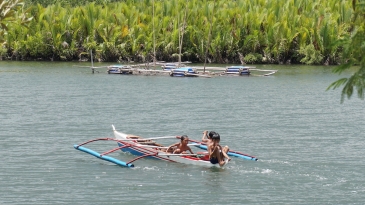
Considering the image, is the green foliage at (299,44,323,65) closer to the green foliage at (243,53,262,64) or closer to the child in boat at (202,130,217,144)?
the green foliage at (243,53,262,64)

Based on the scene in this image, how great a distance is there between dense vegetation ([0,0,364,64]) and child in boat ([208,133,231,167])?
131 feet

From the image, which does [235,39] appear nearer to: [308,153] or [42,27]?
[42,27]

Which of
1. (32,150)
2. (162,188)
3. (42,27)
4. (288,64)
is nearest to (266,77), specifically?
(288,64)

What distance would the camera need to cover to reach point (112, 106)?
37750mm

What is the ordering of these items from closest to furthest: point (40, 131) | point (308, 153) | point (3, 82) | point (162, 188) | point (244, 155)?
point (162, 188)
point (244, 155)
point (308, 153)
point (40, 131)
point (3, 82)

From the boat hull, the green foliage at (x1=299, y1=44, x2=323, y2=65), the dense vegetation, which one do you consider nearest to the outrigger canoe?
the boat hull

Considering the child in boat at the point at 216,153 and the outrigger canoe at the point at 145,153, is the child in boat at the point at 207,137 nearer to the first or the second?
the child in boat at the point at 216,153

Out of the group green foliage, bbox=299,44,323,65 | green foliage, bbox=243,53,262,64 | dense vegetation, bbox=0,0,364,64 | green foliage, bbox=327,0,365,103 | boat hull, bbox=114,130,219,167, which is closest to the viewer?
green foliage, bbox=327,0,365,103

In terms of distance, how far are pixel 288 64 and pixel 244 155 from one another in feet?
132

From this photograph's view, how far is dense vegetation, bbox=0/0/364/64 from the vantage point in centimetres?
6319

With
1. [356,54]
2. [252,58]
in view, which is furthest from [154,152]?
[252,58]

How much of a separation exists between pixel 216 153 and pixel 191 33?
42784 mm

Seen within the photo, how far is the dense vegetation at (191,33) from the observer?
207 ft

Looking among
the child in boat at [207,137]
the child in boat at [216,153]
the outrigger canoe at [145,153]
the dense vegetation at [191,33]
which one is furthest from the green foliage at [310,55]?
the child in boat at [216,153]
